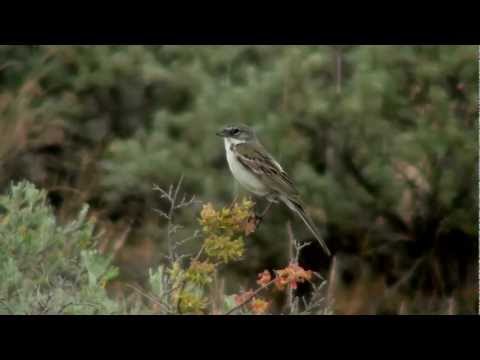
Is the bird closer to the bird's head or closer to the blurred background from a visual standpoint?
the bird's head

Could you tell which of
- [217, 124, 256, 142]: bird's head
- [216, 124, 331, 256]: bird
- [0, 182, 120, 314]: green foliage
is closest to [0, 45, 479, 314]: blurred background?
[217, 124, 256, 142]: bird's head

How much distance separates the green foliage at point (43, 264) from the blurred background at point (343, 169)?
469 centimetres

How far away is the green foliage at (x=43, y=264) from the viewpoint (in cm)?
543

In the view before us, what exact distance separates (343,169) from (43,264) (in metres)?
6.16

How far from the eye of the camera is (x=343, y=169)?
11711 millimetres

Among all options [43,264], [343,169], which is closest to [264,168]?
[43,264]

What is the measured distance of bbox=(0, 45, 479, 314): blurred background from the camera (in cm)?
1130

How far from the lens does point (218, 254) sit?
4820 mm

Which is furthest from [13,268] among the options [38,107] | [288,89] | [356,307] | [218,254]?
[38,107]

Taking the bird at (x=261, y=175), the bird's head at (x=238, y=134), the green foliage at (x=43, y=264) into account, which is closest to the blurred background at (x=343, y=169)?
the bird's head at (x=238, y=134)

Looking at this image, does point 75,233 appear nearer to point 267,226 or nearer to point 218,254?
point 218,254

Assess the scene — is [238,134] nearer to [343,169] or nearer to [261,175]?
[261,175]

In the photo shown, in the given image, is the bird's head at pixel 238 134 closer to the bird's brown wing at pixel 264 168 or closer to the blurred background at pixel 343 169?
the bird's brown wing at pixel 264 168

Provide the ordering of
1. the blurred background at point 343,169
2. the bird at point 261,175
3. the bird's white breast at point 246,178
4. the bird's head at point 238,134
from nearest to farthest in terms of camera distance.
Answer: the bird at point 261,175, the bird's white breast at point 246,178, the bird's head at point 238,134, the blurred background at point 343,169
